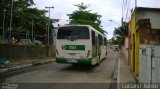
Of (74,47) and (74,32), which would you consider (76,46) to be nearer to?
(74,47)

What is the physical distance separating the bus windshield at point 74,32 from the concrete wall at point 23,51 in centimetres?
566

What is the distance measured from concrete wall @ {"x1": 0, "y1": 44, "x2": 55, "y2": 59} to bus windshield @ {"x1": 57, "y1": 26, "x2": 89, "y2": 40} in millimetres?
5664

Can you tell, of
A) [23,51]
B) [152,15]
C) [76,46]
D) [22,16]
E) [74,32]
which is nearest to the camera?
[152,15]

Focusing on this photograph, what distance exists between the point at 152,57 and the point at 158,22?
30.7 ft

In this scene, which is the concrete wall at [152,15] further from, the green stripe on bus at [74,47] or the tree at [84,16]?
the tree at [84,16]

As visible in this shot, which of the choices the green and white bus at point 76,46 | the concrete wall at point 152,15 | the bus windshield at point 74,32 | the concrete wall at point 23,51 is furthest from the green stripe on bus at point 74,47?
the concrete wall at point 23,51

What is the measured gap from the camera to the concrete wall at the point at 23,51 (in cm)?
2509

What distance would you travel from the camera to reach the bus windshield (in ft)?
68.1

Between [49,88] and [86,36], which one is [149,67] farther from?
[86,36]

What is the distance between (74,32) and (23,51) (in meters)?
8.98

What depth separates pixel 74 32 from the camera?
2094 cm

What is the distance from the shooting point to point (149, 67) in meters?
9.93

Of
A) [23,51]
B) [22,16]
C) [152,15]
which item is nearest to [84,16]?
[22,16]

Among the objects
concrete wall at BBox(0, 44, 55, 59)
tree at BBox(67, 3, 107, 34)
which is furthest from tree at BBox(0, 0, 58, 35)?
tree at BBox(67, 3, 107, 34)
